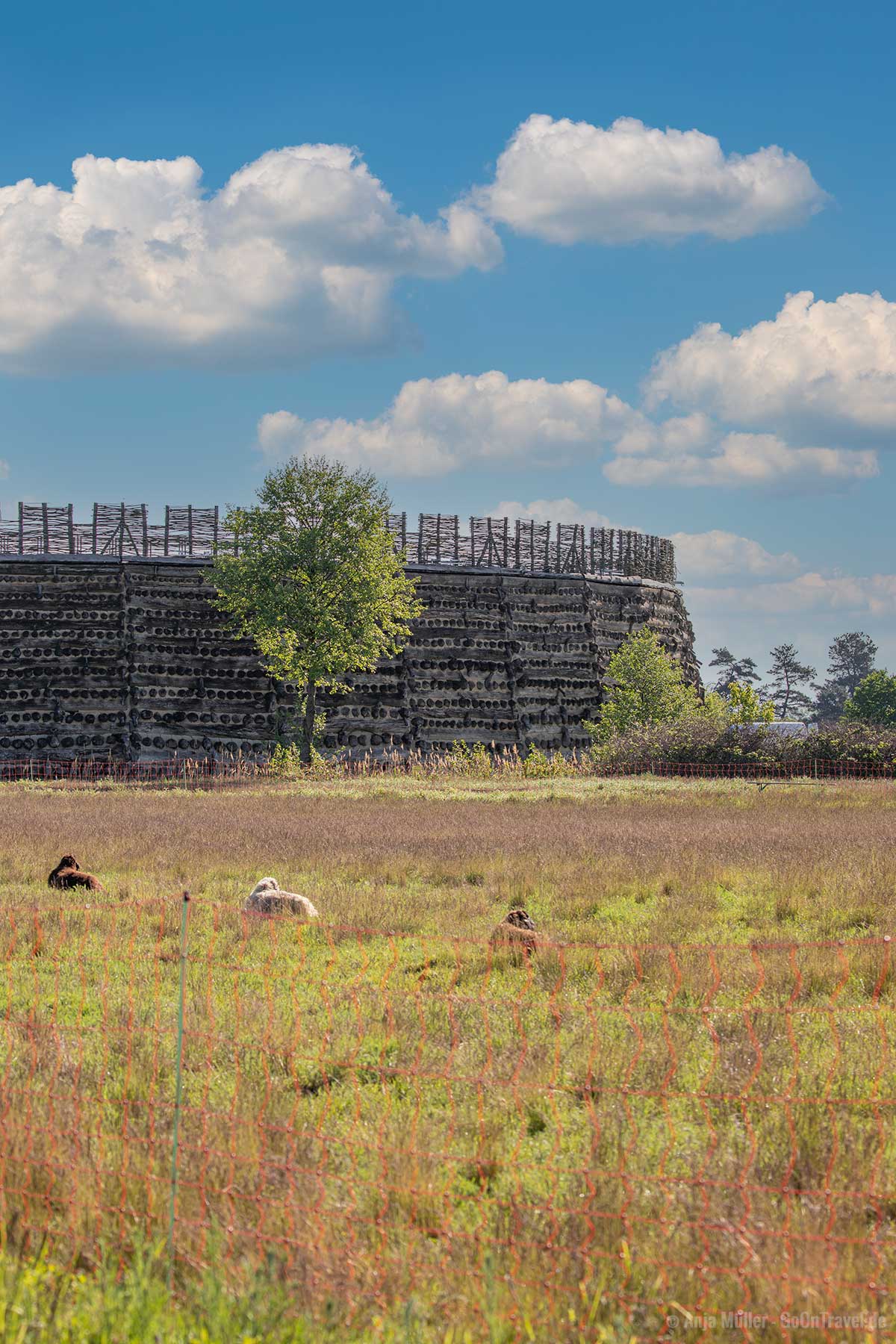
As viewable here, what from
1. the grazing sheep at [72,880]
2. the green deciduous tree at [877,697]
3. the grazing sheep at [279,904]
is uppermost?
the green deciduous tree at [877,697]

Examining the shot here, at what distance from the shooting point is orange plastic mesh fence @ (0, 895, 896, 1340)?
4.54 meters

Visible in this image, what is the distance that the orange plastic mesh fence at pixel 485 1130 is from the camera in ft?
14.9

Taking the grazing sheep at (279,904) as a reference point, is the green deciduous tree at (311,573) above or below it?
above

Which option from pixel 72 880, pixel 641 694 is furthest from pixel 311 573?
pixel 72 880

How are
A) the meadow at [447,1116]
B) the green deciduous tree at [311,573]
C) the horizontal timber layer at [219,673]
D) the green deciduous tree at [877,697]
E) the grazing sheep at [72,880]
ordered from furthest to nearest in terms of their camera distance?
the green deciduous tree at [877,697], the horizontal timber layer at [219,673], the green deciduous tree at [311,573], the grazing sheep at [72,880], the meadow at [447,1116]

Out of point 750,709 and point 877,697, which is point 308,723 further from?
point 877,697

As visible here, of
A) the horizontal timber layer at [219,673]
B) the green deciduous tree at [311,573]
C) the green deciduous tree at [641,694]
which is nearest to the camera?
the green deciduous tree at [311,573]

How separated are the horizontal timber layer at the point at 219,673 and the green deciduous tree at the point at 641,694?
2.61 metres

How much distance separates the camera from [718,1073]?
668 centimetres

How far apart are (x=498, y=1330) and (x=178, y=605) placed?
4183cm

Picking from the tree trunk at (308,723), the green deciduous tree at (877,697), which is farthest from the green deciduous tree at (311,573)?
the green deciduous tree at (877,697)

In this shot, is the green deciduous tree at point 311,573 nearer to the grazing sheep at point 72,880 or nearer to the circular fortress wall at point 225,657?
the circular fortress wall at point 225,657

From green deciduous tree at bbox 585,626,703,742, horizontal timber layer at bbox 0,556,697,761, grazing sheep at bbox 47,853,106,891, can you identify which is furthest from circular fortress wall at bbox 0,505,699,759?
grazing sheep at bbox 47,853,106,891

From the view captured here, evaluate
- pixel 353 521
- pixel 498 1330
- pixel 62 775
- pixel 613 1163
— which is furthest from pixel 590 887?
pixel 62 775
